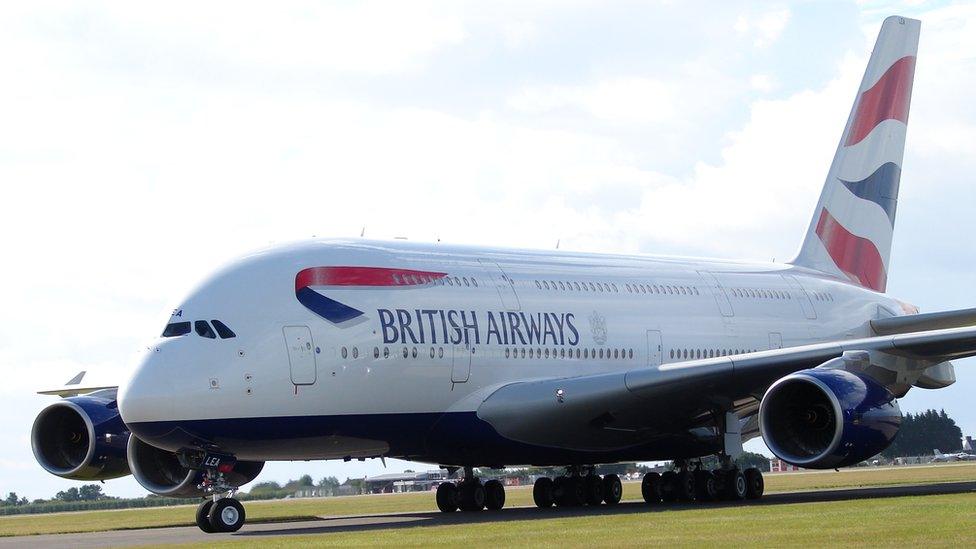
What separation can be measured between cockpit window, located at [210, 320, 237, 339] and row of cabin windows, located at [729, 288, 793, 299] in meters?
11.0

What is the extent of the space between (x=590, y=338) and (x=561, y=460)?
200 cm

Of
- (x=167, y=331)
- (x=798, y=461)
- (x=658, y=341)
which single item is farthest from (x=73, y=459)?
(x=798, y=461)

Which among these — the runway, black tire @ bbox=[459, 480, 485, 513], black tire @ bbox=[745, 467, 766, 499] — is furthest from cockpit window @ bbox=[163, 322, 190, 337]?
black tire @ bbox=[745, 467, 766, 499]

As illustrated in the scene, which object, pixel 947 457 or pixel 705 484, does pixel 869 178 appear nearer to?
pixel 705 484

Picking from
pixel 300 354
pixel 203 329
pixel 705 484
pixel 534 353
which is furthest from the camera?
pixel 705 484

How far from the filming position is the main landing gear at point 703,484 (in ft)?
73.9

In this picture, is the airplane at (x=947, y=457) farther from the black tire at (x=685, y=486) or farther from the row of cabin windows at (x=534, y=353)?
the row of cabin windows at (x=534, y=353)

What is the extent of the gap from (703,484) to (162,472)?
8381 millimetres

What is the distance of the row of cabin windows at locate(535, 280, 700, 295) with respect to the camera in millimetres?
23281

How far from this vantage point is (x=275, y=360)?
742 inches

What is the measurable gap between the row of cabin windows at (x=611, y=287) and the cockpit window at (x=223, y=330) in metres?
5.93

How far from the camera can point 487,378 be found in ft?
70.7

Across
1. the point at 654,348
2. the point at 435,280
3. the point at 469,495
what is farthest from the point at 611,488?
the point at 435,280

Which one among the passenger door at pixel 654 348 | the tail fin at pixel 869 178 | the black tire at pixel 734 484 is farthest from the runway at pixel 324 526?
the tail fin at pixel 869 178
